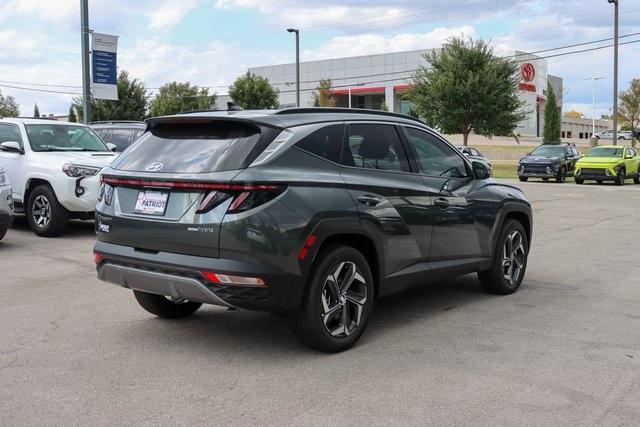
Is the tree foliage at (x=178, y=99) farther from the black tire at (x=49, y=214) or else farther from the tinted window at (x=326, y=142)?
the tinted window at (x=326, y=142)

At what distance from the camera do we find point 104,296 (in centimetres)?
684

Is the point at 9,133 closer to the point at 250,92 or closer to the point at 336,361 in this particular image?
the point at 336,361

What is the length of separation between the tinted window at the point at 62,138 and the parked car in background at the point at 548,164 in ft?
68.7

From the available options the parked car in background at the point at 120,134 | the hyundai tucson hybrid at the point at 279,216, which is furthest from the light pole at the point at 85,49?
the hyundai tucson hybrid at the point at 279,216

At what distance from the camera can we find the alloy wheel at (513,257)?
22.7 ft

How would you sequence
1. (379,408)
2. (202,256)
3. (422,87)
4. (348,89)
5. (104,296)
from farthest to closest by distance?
1. (348,89)
2. (422,87)
3. (104,296)
4. (202,256)
5. (379,408)

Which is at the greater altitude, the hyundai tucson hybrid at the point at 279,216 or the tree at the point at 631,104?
the tree at the point at 631,104

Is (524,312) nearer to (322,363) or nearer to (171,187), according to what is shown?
(322,363)

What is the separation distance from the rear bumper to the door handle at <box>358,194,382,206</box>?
2.73 ft

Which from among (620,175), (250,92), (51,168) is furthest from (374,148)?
(250,92)

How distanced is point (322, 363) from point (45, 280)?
4171 mm

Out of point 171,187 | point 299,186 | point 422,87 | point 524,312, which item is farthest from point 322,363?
point 422,87

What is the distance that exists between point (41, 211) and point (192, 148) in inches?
280

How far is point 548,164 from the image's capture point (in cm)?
2845
